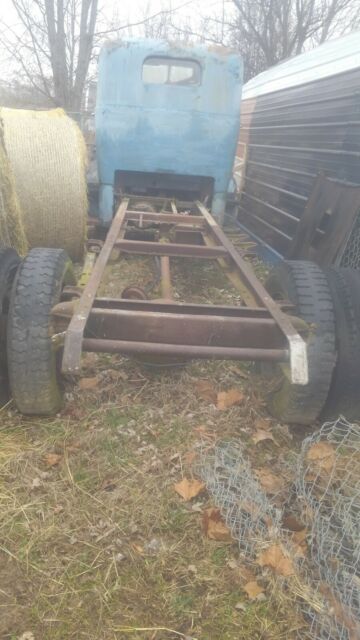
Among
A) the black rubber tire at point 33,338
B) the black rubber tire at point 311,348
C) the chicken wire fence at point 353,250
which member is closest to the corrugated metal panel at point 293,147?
the chicken wire fence at point 353,250

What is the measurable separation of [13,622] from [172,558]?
2.42 feet

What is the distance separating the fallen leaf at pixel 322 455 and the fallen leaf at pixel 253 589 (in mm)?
828

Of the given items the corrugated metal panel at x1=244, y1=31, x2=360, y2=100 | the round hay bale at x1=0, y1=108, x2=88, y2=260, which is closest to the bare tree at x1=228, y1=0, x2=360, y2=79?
the corrugated metal panel at x1=244, y1=31, x2=360, y2=100

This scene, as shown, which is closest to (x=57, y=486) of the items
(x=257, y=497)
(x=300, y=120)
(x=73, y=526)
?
(x=73, y=526)

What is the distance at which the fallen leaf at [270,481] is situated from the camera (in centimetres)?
269

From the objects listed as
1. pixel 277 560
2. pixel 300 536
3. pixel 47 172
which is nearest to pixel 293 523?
pixel 300 536

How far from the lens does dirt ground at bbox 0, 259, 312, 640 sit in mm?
2016

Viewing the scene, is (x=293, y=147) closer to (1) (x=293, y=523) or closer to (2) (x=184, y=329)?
(2) (x=184, y=329)

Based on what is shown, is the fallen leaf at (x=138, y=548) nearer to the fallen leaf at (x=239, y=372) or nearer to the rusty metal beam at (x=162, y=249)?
the fallen leaf at (x=239, y=372)

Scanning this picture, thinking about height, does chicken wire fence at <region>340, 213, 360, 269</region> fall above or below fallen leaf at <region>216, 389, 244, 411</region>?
above

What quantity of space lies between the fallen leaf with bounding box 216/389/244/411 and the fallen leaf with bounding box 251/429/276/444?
1.19 ft

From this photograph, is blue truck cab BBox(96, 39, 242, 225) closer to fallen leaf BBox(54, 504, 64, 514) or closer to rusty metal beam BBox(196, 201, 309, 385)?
rusty metal beam BBox(196, 201, 309, 385)

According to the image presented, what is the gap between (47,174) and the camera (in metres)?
5.08

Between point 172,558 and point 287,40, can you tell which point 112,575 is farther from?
point 287,40
